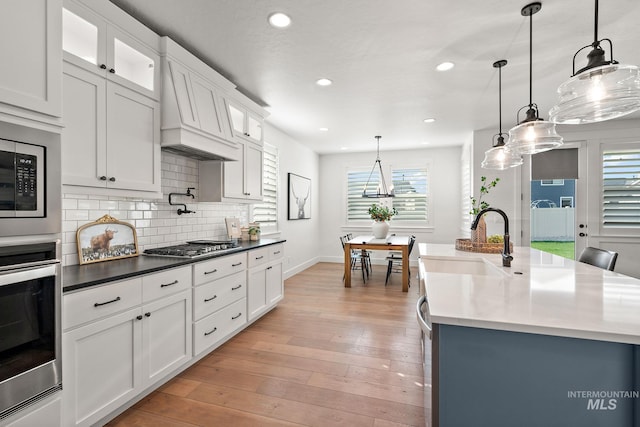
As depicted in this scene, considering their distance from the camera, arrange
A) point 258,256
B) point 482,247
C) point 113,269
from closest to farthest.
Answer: point 113,269, point 482,247, point 258,256

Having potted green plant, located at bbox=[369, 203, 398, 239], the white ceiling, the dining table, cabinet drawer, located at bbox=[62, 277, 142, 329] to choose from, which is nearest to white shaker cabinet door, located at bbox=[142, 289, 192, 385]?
cabinet drawer, located at bbox=[62, 277, 142, 329]

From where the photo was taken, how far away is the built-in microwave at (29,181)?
1215 mm

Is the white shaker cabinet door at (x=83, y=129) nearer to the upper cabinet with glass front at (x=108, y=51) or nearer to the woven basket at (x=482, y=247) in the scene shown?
the upper cabinet with glass front at (x=108, y=51)

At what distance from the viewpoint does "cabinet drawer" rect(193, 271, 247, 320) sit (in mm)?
2494

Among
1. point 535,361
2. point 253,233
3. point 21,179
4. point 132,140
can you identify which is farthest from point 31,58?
point 253,233

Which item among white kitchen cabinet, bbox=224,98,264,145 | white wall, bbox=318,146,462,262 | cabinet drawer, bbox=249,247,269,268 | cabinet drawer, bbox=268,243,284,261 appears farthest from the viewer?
white wall, bbox=318,146,462,262

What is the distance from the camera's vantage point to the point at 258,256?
3430 mm

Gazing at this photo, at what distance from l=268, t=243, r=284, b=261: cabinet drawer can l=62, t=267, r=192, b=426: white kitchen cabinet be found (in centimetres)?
142

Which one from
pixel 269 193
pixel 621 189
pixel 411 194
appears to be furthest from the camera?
pixel 411 194

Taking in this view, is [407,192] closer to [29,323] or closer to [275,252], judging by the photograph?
[275,252]

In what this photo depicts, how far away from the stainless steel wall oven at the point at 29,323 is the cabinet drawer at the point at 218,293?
1088 millimetres

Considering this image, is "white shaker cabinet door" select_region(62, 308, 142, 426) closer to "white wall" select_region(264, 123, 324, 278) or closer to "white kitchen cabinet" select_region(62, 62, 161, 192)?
"white kitchen cabinet" select_region(62, 62, 161, 192)

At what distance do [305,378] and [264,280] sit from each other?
142 centimetres

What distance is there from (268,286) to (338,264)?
3.73 meters
